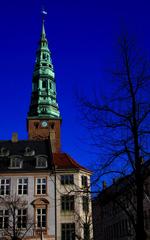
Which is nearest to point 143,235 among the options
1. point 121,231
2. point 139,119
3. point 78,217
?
point 139,119

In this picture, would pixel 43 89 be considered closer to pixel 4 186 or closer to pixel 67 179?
pixel 67 179

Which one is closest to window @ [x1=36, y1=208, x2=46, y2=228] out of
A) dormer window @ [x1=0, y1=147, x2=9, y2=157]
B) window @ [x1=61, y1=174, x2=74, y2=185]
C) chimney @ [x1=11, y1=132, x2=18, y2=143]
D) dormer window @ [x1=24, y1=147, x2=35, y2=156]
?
window @ [x1=61, y1=174, x2=74, y2=185]

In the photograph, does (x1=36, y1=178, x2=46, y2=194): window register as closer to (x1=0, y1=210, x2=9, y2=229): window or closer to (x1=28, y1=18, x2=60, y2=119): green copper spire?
(x1=0, y1=210, x2=9, y2=229): window

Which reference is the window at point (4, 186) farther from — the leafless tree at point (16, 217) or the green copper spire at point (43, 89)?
the green copper spire at point (43, 89)

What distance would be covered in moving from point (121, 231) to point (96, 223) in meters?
24.5

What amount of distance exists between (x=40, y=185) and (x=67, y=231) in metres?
6.13

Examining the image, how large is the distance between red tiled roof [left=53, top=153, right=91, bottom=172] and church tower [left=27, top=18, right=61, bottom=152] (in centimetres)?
3340

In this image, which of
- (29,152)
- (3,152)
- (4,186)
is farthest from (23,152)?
(4,186)

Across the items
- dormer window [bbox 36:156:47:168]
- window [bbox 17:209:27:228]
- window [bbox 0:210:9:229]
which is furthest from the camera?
dormer window [bbox 36:156:47:168]

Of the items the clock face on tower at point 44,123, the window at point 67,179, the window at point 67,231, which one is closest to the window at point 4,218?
the window at point 67,231

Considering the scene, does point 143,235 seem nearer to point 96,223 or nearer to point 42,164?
point 42,164

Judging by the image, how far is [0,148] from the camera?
52.1m

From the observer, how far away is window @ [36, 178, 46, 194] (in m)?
45.8

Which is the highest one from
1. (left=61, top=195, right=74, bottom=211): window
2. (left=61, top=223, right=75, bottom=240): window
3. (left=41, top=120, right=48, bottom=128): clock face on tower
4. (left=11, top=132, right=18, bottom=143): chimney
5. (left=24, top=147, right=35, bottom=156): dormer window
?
(left=41, top=120, right=48, bottom=128): clock face on tower
